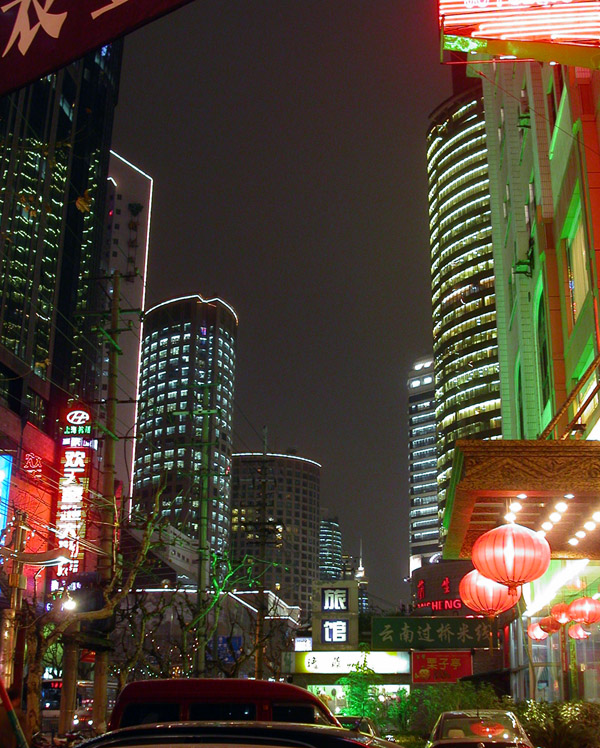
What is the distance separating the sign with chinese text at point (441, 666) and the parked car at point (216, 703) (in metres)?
25.5

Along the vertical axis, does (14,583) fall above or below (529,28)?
below

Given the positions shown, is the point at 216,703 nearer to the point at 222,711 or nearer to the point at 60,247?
the point at 222,711

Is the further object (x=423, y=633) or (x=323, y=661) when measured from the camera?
(x=323, y=661)

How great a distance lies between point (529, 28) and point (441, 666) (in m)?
24.0

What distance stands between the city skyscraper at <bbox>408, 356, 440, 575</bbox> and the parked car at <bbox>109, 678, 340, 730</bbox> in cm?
16977

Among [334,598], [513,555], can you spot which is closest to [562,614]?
[513,555]

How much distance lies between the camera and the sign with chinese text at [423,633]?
31.9 meters

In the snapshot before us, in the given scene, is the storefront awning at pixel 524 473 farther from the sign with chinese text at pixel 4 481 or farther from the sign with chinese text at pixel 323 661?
the sign with chinese text at pixel 4 481

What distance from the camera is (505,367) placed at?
121ft

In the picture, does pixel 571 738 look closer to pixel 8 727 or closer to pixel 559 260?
pixel 559 260

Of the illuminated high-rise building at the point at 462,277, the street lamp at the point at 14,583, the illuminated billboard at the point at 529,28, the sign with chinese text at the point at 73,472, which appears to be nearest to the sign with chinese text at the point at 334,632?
the sign with chinese text at the point at 73,472

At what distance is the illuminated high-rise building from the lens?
126625 mm

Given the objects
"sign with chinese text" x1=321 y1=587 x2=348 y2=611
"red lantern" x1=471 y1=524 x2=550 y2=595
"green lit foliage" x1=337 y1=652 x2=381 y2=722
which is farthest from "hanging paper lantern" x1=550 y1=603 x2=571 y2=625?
"sign with chinese text" x1=321 y1=587 x2=348 y2=611

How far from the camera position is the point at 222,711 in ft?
24.8
